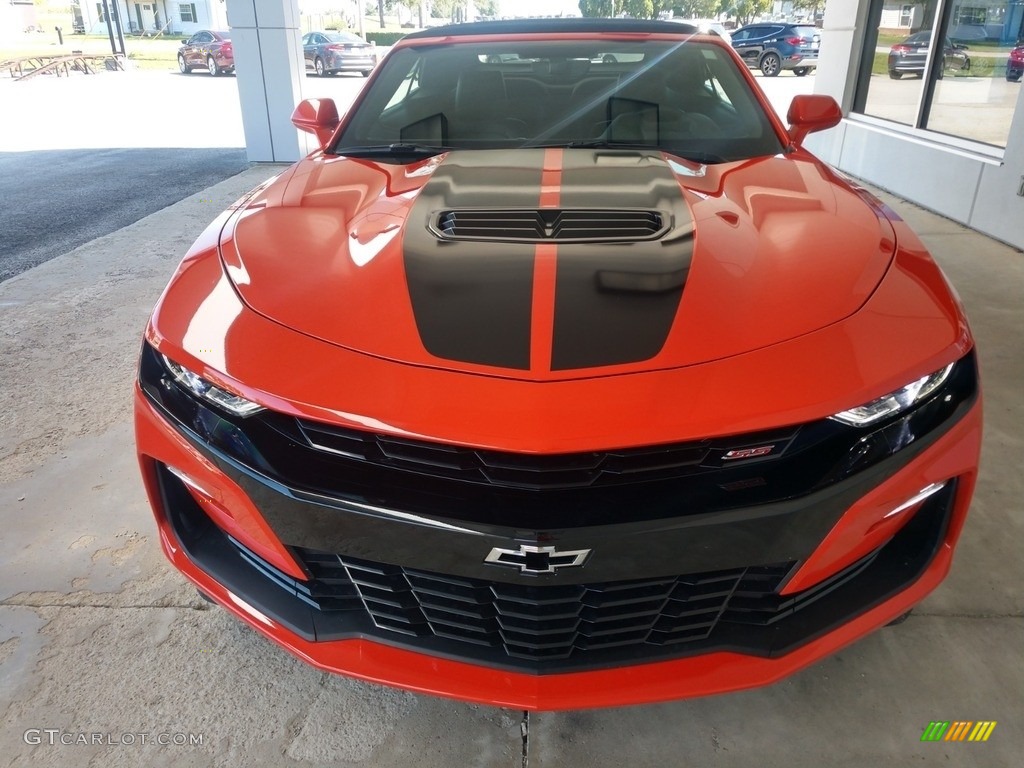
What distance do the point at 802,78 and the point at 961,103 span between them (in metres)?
13.3

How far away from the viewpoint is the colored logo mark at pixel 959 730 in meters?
1.40

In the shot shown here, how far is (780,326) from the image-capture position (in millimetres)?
1200

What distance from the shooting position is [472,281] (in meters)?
1.33

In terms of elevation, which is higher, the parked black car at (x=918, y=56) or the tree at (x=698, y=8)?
the tree at (x=698, y=8)

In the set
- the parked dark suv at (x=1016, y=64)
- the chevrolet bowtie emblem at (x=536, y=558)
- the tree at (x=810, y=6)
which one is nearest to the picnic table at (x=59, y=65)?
the parked dark suv at (x=1016, y=64)

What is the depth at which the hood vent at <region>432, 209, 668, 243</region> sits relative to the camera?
1.46 metres

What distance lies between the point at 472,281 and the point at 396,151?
38.4 inches

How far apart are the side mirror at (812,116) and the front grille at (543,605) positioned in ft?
5.48

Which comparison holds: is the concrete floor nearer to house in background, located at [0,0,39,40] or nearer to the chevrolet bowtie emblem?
the chevrolet bowtie emblem

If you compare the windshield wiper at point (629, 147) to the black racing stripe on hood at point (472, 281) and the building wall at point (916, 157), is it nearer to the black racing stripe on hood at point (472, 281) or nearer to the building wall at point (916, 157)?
the black racing stripe on hood at point (472, 281)

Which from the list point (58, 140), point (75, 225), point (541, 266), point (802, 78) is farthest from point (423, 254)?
point (802, 78)

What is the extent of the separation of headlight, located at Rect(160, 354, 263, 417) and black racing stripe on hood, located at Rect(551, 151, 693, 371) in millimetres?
504

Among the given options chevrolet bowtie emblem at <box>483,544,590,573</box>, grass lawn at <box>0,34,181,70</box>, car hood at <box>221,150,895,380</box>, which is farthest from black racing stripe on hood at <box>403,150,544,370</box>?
grass lawn at <box>0,34,181,70</box>

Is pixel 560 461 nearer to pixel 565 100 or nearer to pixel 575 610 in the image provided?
pixel 575 610
